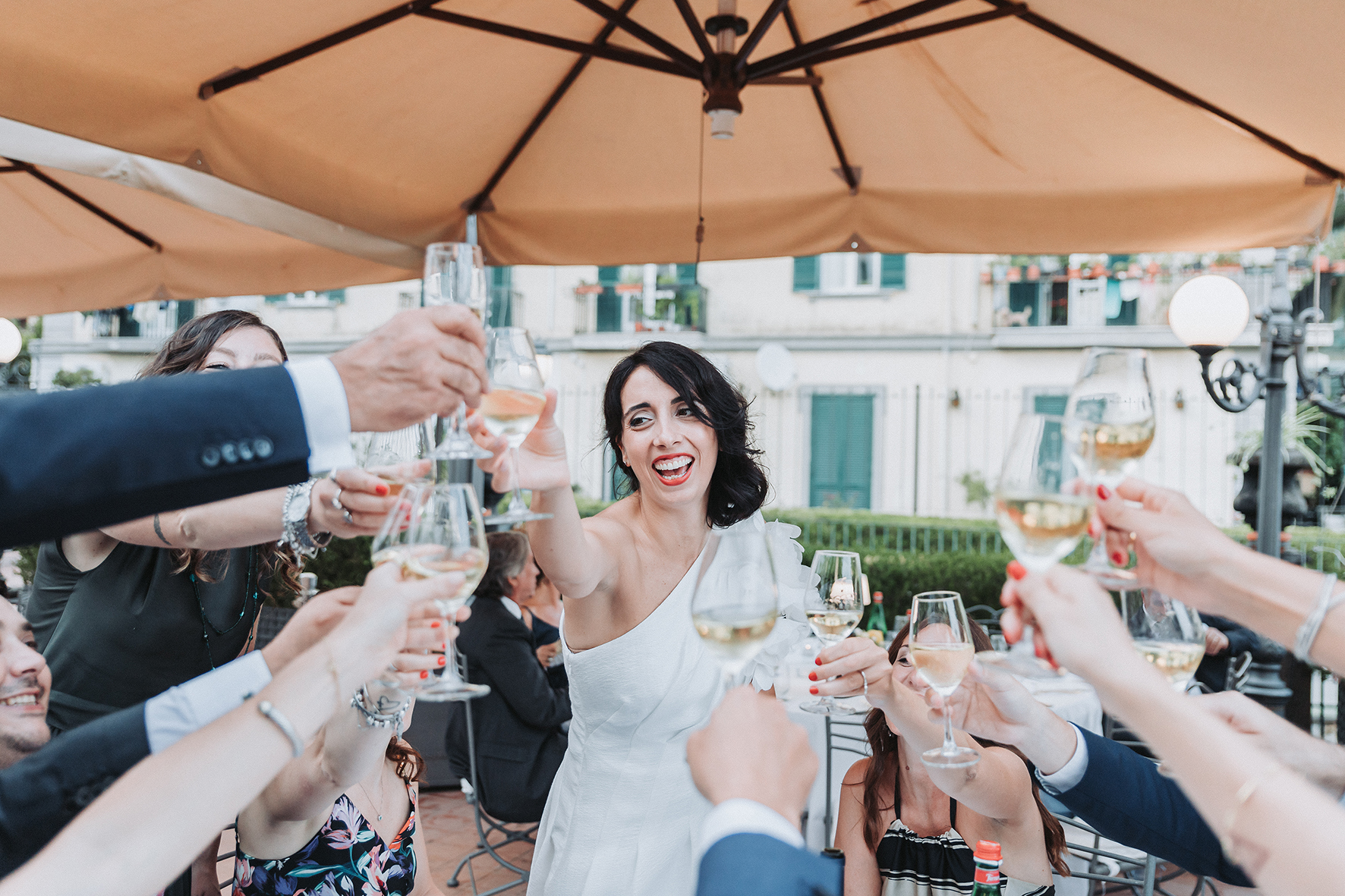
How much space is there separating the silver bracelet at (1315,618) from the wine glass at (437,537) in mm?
Result: 1010

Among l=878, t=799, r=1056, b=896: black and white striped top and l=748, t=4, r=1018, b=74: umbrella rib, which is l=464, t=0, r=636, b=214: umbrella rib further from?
l=878, t=799, r=1056, b=896: black and white striped top

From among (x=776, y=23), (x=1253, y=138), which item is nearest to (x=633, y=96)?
(x=776, y=23)

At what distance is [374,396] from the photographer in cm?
117

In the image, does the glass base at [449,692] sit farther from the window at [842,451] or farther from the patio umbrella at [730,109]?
the window at [842,451]

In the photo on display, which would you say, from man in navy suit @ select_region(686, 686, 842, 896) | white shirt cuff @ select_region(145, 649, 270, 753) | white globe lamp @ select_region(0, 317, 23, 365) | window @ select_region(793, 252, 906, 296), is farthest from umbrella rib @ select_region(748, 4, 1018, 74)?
window @ select_region(793, 252, 906, 296)

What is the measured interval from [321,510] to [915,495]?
1593cm

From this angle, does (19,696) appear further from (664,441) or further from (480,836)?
(480,836)

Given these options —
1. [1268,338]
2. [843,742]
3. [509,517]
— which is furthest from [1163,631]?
[1268,338]

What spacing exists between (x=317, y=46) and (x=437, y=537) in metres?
2.45

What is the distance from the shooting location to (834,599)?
204cm

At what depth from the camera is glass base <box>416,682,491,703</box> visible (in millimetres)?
1307

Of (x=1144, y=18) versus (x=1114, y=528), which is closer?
(x=1114, y=528)

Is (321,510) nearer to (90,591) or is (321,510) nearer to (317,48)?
(90,591)

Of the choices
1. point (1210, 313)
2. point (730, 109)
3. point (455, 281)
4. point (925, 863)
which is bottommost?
point (925, 863)
